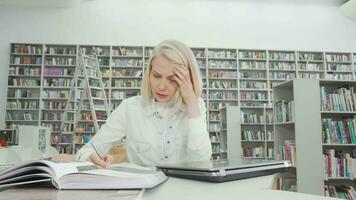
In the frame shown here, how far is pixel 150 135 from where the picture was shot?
A: 55.7 inches

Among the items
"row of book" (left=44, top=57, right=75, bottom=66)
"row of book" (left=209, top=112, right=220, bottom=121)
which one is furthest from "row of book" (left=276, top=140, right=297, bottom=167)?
"row of book" (left=44, top=57, right=75, bottom=66)

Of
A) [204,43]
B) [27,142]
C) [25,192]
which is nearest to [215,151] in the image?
[204,43]

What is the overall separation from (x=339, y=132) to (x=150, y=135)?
2505 mm

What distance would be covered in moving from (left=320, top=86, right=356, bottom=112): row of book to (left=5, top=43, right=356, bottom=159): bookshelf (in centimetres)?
333

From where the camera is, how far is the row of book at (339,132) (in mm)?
3135

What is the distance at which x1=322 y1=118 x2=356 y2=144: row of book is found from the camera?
10.3ft

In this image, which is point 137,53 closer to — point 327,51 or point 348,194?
point 327,51

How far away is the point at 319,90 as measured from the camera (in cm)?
315

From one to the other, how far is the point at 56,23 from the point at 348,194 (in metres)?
6.49

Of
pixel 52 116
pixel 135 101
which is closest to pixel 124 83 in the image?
pixel 52 116

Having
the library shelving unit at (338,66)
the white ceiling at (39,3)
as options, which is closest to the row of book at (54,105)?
the white ceiling at (39,3)

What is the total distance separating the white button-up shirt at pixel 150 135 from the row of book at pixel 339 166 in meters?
2.21

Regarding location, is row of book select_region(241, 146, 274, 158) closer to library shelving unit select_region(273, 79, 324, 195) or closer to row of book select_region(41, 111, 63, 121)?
library shelving unit select_region(273, 79, 324, 195)

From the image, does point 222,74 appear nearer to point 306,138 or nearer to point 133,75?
point 133,75
